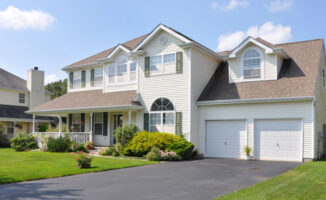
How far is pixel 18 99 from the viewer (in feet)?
112

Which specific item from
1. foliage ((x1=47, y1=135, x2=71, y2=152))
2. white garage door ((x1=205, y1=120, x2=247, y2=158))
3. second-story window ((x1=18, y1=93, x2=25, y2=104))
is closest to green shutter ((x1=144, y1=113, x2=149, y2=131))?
white garage door ((x1=205, y1=120, x2=247, y2=158))

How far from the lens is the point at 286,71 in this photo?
764 inches

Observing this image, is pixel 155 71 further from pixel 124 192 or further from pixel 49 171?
pixel 124 192

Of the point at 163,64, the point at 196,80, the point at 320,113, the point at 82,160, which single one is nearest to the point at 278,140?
the point at 320,113

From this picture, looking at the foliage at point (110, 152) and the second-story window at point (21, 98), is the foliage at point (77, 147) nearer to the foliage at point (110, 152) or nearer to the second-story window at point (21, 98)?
the foliage at point (110, 152)

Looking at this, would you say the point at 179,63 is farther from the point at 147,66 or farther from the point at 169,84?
the point at 147,66

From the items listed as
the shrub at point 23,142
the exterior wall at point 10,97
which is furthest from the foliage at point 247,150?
the exterior wall at point 10,97

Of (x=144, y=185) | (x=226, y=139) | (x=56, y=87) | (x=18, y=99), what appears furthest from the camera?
(x=56, y=87)

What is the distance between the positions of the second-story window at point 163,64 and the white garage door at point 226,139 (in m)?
4.11

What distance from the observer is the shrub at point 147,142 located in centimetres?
1819

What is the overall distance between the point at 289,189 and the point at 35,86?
31.9 meters

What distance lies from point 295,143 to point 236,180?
753 centimetres

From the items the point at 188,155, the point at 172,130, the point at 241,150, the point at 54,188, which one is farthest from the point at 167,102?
the point at 54,188

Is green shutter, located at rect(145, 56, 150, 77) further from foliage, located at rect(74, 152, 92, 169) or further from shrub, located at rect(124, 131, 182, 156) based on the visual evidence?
foliage, located at rect(74, 152, 92, 169)
